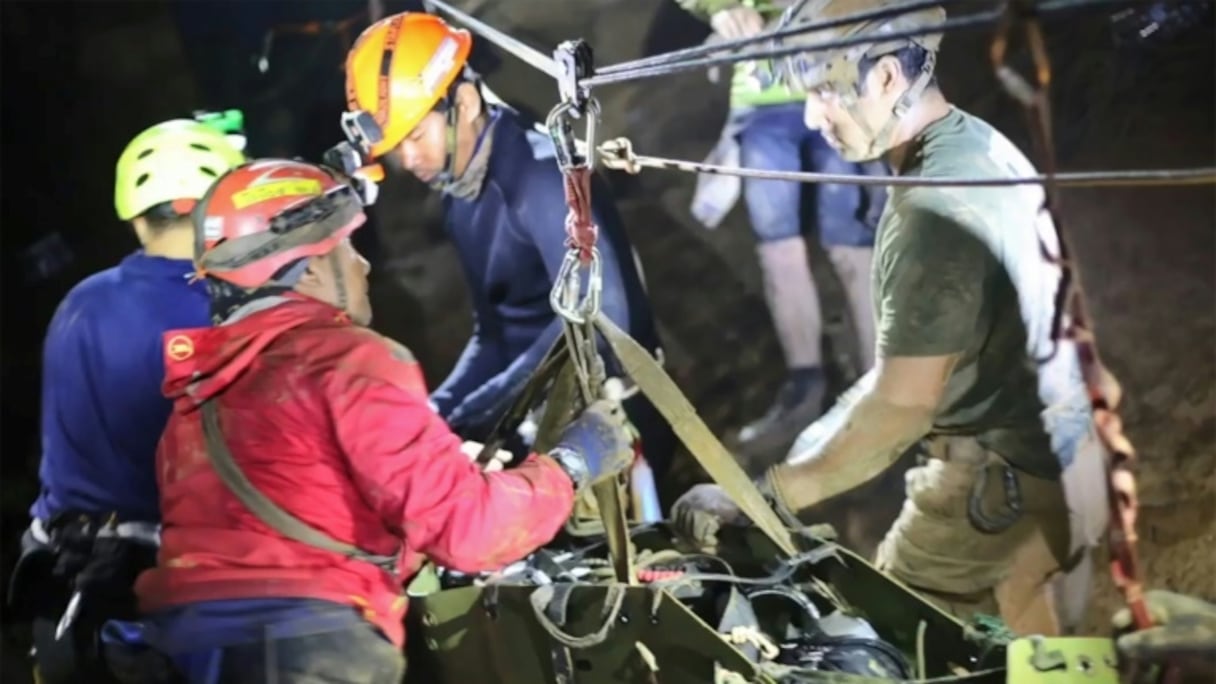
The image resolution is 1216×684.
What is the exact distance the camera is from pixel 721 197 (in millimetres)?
2475

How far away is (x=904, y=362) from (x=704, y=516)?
0.45 m

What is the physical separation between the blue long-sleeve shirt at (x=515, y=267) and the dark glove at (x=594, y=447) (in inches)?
19.3

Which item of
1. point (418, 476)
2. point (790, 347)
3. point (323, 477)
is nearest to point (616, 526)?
point (418, 476)

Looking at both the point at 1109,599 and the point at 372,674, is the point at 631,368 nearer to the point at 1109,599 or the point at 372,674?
the point at 372,674

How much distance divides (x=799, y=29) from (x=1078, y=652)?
893mm

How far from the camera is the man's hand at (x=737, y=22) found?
2250 millimetres

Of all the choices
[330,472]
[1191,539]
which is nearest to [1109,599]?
Result: [1191,539]

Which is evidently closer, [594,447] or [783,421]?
[594,447]

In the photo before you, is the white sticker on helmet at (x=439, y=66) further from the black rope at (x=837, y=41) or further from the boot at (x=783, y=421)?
the boot at (x=783, y=421)

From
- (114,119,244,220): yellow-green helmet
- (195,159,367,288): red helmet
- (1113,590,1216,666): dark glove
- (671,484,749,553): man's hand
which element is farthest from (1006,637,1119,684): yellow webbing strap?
(114,119,244,220): yellow-green helmet

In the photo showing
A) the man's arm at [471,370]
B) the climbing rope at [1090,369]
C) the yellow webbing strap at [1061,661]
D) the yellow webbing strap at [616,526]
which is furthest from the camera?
the man's arm at [471,370]

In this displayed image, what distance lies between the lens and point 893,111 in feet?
6.61

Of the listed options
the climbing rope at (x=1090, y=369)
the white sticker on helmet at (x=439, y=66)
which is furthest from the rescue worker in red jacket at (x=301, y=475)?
the climbing rope at (x=1090, y=369)

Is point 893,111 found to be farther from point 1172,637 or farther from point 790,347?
point 1172,637
